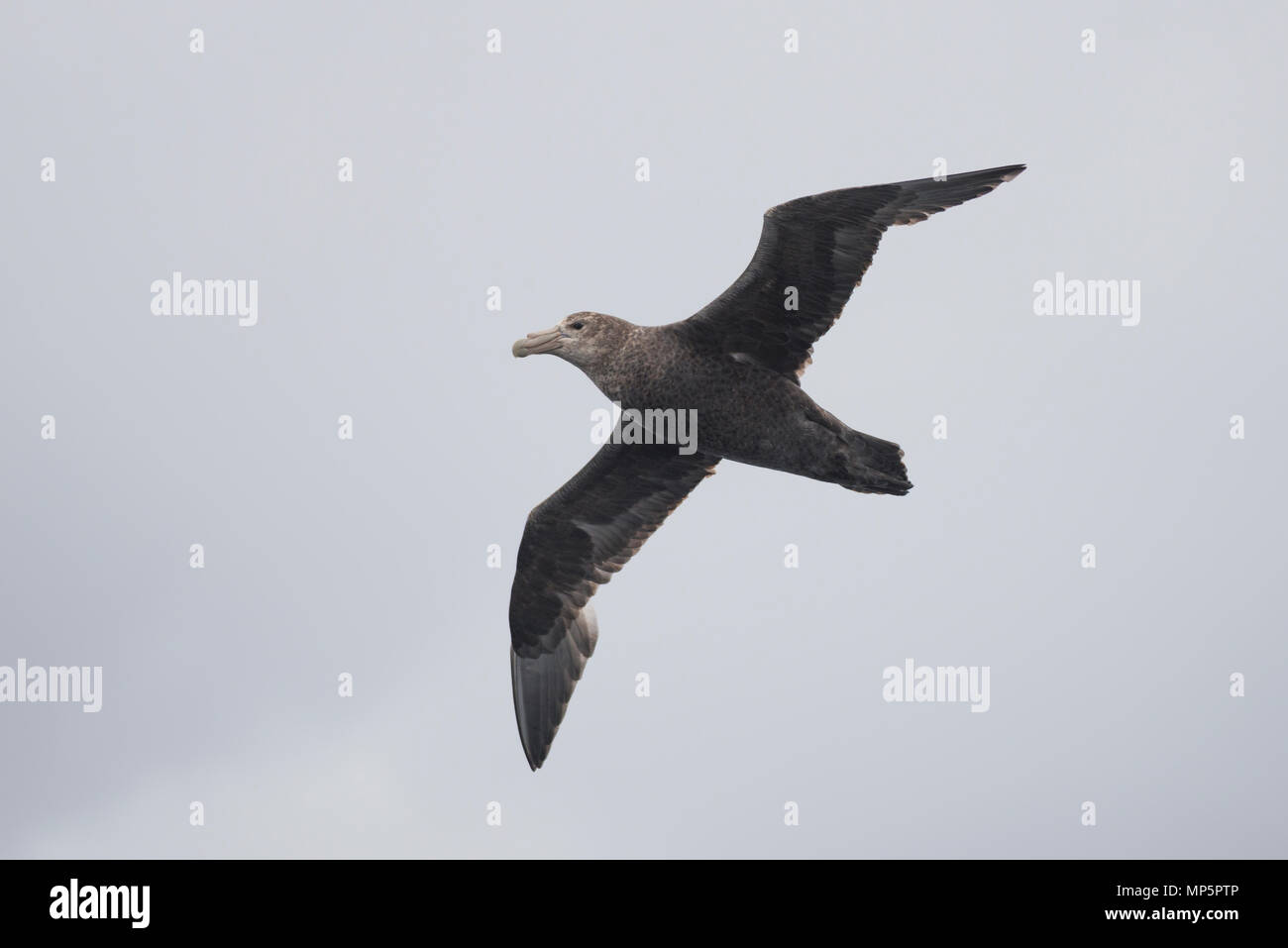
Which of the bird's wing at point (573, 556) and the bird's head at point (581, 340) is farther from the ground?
the bird's head at point (581, 340)

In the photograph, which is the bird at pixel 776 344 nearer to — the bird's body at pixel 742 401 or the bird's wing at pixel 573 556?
the bird's body at pixel 742 401

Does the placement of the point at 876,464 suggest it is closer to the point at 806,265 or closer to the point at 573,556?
the point at 806,265

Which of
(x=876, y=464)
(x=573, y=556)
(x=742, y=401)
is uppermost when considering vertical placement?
(x=742, y=401)

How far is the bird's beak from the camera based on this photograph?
17547 mm

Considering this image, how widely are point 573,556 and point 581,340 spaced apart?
323 cm

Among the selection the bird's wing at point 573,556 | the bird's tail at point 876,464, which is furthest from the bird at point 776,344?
the bird's wing at point 573,556

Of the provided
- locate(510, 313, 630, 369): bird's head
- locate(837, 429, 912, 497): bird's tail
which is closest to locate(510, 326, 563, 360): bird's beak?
locate(510, 313, 630, 369): bird's head

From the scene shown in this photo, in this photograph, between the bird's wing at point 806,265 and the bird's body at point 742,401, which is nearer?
the bird's wing at point 806,265

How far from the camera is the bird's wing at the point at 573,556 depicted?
19.1 meters

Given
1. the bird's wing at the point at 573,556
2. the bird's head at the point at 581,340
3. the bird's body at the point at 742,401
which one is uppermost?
the bird's head at the point at 581,340

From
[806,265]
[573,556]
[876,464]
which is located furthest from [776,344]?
[573,556]

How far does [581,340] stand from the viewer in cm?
1739

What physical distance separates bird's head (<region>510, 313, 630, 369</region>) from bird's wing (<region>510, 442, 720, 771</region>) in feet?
5.76

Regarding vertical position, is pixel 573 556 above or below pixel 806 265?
below
